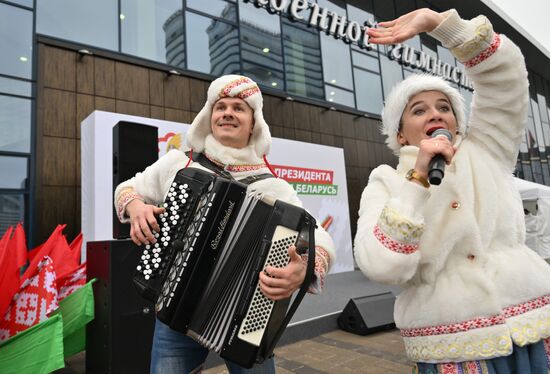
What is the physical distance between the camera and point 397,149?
56.2 inches

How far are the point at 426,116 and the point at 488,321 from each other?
728 millimetres

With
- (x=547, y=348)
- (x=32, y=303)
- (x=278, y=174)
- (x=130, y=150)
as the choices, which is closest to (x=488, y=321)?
(x=547, y=348)

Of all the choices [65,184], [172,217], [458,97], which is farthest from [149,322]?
[65,184]

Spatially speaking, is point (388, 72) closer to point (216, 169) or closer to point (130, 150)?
point (130, 150)

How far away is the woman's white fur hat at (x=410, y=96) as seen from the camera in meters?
1.34

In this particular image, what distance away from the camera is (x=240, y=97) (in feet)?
5.20

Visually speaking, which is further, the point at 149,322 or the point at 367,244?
the point at 149,322

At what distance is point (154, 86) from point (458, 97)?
654 centimetres

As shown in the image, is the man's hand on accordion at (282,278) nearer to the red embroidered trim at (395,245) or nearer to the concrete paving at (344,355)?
the red embroidered trim at (395,245)

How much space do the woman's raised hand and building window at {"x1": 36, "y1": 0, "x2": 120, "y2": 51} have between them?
657cm

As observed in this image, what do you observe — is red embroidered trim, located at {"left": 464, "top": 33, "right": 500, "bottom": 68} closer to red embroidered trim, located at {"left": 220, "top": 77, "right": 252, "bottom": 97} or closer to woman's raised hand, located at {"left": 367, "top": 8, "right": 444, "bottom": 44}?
woman's raised hand, located at {"left": 367, "top": 8, "right": 444, "bottom": 44}

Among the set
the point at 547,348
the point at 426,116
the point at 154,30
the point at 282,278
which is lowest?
the point at 547,348

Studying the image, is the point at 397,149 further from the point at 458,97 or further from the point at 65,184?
the point at 65,184

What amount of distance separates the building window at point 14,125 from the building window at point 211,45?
10.6 ft
